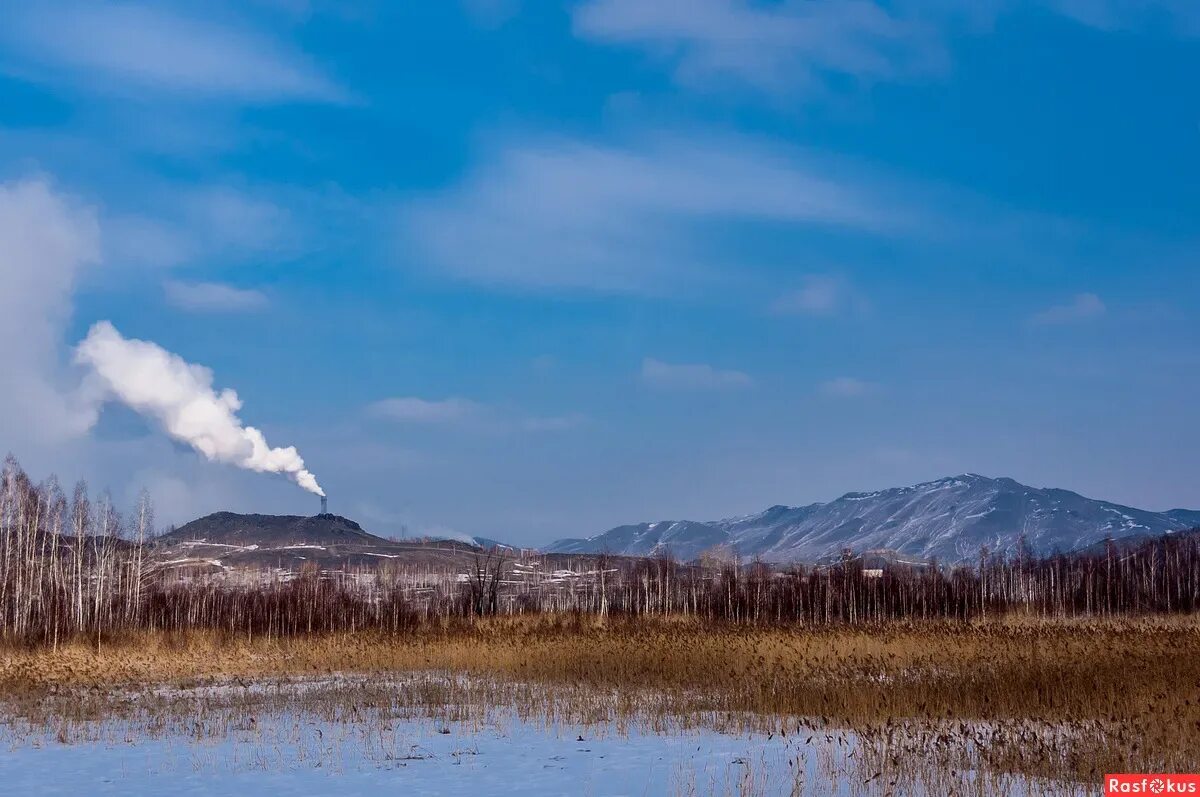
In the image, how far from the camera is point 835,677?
66.8 feet

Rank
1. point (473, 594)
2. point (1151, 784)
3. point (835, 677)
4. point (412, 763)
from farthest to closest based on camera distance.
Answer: point (473, 594), point (835, 677), point (412, 763), point (1151, 784)

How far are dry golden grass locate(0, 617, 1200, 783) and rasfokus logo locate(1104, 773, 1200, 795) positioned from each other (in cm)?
34

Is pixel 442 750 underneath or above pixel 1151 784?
underneath

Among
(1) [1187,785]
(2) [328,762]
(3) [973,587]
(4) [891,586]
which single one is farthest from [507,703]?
(3) [973,587]

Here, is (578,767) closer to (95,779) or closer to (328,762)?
(328,762)

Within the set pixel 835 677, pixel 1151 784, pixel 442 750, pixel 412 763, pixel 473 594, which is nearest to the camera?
pixel 1151 784

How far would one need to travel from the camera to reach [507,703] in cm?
1888

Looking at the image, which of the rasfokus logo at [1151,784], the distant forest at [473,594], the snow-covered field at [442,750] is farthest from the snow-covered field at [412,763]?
the distant forest at [473,594]

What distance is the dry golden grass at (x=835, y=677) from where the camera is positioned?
12492 millimetres

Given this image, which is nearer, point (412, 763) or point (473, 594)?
point (412, 763)

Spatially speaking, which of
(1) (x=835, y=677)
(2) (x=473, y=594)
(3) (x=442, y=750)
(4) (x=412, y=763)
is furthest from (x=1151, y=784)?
(2) (x=473, y=594)

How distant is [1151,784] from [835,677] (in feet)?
33.2

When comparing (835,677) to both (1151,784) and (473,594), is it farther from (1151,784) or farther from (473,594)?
(473,594)

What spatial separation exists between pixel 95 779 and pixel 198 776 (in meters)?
1.21
